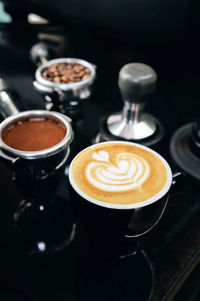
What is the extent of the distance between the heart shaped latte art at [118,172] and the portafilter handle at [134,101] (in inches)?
8.4

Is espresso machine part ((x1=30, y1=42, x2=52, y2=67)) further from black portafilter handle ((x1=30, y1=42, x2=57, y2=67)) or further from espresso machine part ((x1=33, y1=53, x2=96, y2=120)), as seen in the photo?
espresso machine part ((x1=33, y1=53, x2=96, y2=120))

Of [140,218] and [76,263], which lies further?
[76,263]

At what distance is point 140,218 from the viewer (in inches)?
17.8

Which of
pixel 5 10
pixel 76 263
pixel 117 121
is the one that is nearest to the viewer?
pixel 76 263

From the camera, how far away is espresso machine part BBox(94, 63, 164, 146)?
2.29ft

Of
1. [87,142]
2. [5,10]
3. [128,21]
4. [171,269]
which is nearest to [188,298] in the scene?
[171,269]

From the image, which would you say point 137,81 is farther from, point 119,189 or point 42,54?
point 42,54

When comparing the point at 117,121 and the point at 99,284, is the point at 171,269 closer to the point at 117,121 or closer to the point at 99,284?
the point at 99,284

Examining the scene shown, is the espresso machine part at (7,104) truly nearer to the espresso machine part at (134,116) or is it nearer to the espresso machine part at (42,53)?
the espresso machine part at (134,116)

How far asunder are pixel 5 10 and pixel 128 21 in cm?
63

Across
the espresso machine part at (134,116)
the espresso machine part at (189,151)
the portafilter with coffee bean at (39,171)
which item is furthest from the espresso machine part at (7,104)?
the espresso machine part at (189,151)

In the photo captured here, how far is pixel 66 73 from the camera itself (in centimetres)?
80

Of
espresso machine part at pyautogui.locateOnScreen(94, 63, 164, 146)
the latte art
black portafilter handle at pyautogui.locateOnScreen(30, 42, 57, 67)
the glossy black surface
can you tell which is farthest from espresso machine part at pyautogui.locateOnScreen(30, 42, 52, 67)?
the latte art

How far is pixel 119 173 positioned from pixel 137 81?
261 mm
